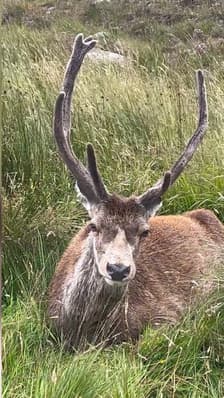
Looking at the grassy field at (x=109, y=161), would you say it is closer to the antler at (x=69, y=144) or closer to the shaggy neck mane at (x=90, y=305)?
the shaggy neck mane at (x=90, y=305)

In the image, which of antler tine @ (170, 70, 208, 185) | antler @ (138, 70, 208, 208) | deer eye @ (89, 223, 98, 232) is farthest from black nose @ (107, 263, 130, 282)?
antler tine @ (170, 70, 208, 185)

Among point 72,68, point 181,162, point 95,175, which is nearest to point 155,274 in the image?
point 181,162

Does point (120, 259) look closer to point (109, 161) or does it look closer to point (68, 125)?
point (68, 125)

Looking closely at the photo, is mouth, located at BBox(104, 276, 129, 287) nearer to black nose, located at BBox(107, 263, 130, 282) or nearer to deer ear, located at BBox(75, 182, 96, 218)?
black nose, located at BBox(107, 263, 130, 282)

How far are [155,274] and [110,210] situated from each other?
553 mm

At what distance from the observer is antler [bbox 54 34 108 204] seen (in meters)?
3.41

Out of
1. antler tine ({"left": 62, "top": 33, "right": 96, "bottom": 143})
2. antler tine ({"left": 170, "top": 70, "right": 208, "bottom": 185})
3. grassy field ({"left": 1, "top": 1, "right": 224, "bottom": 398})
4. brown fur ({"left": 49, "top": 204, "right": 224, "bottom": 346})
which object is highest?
antler tine ({"left": 62, "top": 33, "right": 96, "bottom": 143})

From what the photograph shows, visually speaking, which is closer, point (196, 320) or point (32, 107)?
point (196, 320)

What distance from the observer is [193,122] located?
421cm

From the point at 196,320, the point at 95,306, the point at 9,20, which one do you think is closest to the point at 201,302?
the point at 196,320

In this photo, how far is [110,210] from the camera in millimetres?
3412

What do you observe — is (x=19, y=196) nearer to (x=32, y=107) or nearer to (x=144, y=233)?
(x=32, y=107)

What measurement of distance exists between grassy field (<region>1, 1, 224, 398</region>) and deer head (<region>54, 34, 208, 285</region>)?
1.02 feet

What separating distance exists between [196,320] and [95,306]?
369mm
